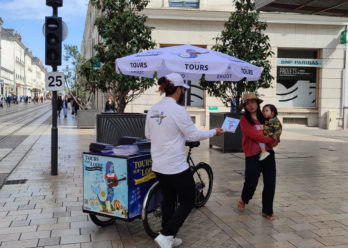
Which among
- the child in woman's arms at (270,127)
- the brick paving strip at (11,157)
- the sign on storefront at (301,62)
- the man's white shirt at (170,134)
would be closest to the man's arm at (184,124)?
the man's white shirt at (170,134)

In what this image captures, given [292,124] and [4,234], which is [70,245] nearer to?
[4,234]

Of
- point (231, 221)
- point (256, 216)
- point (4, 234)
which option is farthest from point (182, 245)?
point (4, 234)

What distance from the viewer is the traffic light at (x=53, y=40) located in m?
7.44

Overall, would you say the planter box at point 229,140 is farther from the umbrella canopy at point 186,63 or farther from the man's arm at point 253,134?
the man's arm at point 253,134

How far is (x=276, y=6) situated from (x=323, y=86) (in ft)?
38.9

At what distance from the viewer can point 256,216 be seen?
5188 millimetres

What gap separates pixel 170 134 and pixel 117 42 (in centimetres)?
730

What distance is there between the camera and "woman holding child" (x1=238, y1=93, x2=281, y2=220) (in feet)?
16.3

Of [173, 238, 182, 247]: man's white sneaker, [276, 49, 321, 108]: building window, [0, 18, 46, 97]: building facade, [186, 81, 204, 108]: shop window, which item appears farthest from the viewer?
[0, 18, 46, 97]: building facade

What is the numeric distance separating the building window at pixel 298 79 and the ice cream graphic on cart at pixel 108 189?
17789 millimetres

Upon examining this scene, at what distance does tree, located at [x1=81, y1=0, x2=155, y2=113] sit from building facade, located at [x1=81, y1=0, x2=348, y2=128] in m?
8.22

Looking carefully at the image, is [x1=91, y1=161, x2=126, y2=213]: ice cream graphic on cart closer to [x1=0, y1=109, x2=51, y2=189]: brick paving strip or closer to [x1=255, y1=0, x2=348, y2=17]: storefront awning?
[x1=0, y1=109, x2=51, y2=189]: brick paving strip

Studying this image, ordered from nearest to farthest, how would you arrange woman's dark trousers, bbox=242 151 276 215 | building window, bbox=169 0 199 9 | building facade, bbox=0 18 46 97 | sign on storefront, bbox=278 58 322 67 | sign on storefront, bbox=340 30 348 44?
woman's dark trousers, bbox=242 151 276 215 < building window, bbox=169 0 199 9 < sign on storefront, bbox=340 30 348 44 < sign on storefront, bbox=278 58 322 67 < building facade, bbox=0 18 46 97

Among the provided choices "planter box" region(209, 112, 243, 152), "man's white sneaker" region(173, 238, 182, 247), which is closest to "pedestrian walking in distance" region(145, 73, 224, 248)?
"man's white sneaker" region(173, 238, 182, 247)
